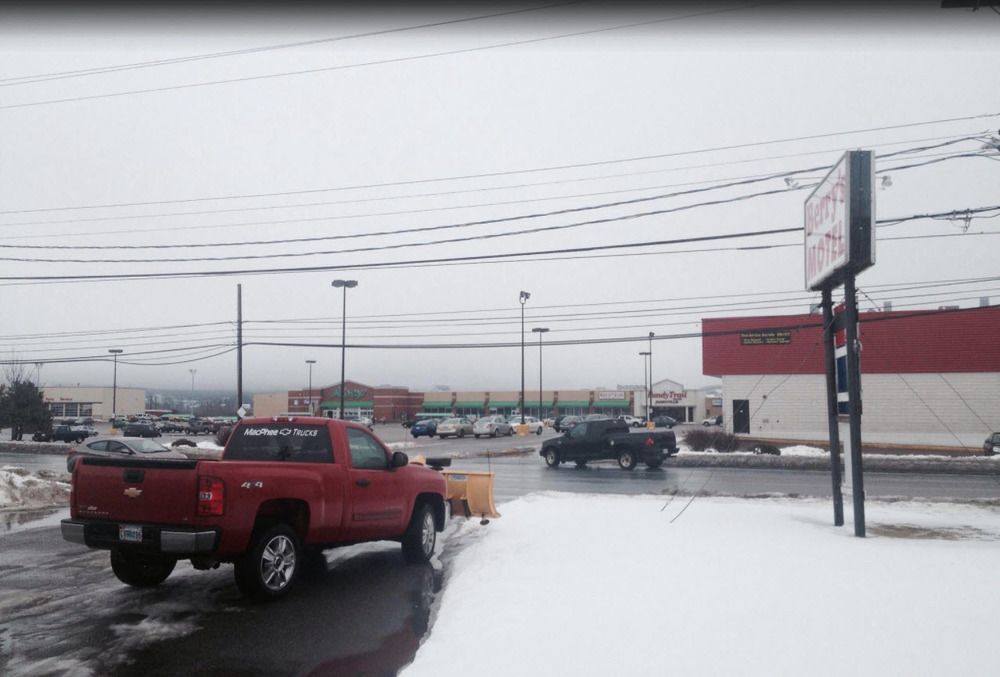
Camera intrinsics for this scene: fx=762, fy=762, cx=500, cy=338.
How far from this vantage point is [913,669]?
4922mm

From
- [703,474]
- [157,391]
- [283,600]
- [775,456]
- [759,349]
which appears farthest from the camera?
[157,391]

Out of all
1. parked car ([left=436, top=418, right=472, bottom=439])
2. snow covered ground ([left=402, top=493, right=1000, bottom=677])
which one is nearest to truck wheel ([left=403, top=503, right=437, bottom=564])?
snow covered ground ([left=402, top=493, right=1000, bottom=677])

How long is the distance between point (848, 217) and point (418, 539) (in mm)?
7084

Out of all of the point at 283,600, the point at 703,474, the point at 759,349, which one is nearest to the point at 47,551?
the point at 283,600

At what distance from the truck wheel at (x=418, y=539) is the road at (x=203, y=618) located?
19cm

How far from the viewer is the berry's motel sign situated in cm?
1009

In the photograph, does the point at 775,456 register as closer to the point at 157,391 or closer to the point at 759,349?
the point at 759,349

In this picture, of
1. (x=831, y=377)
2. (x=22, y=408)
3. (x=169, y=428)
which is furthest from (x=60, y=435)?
(x=831, y=377)

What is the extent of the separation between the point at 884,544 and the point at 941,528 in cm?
363

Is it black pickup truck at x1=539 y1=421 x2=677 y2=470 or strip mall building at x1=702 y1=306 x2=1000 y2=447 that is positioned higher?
strip mall building at x1=702 y1=306 x2=1000 y2=447

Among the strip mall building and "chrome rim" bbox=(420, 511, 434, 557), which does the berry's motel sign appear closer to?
"chrome rim" bbox=(420, 511, 434, 557)

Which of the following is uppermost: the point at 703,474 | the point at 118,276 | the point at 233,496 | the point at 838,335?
the point at 118,276

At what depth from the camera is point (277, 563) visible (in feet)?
25.6

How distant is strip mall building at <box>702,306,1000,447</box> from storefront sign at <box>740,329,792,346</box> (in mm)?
60
